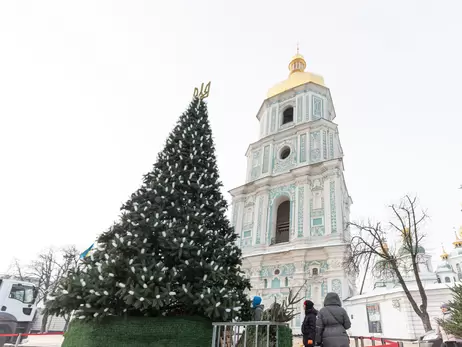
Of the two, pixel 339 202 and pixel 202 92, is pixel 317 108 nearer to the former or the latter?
pixel 339 202

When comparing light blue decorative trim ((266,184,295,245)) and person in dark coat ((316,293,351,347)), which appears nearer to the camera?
person in dark coat ((316,293,351,347))

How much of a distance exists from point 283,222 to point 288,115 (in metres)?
9.21

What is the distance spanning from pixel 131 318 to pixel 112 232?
1.83m

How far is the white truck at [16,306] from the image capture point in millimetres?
12747

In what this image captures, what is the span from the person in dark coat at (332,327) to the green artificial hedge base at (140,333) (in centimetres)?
209

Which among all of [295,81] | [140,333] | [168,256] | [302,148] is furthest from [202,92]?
[295,81]

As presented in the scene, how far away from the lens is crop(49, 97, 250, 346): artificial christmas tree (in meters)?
5.48

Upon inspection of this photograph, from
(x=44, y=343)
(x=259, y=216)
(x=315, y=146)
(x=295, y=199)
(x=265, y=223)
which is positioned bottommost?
(x=44, y=343)

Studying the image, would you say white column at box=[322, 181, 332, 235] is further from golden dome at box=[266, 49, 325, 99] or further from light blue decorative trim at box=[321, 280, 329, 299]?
golden dome at box=[266, 49, 325, 99]

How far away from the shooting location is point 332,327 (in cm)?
497

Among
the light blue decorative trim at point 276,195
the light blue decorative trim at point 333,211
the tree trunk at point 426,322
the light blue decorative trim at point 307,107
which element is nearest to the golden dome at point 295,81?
the light blue decorative trim at point 307,107

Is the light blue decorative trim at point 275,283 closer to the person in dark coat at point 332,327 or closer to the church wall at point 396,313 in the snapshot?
the church wall at point 396,313

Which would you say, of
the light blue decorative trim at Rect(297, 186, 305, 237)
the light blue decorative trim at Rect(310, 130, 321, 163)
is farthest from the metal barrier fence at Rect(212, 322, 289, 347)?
the light blue decorative trim at Rect(310, 130, 321, 163)

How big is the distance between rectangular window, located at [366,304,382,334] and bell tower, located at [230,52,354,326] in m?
1.55
